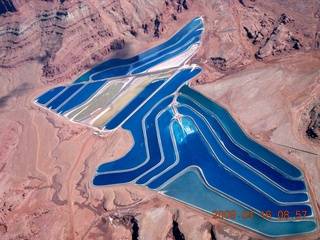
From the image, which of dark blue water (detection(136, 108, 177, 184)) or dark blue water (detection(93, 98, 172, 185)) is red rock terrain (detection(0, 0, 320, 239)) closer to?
dark blue water (detection(93, 98, 172, 185))

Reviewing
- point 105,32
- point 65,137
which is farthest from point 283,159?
point 105,32

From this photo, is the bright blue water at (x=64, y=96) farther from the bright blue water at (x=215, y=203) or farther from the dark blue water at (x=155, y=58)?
the bright blue water at (x=215, y=203)

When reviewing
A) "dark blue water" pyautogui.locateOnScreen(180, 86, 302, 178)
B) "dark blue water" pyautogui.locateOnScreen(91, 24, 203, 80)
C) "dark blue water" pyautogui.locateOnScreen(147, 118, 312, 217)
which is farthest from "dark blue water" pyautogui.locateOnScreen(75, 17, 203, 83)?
"dark blue water" pyautogui.locateOnScreen(147, 118, 312, 217)

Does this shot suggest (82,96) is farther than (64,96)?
No

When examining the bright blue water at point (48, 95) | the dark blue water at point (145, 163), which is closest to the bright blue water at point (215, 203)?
the dark blue water at point (145, 163)

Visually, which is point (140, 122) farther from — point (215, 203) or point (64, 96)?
point (215, 203)

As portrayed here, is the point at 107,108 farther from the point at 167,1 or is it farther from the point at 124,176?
the point at 167,1

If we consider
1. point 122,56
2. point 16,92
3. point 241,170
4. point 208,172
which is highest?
point 122,56
